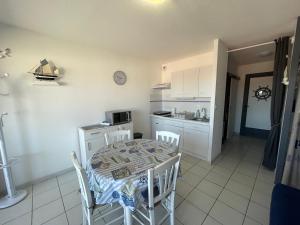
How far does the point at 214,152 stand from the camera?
2.96 meters

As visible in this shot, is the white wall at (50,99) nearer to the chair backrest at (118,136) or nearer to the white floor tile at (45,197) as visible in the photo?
the white floor tile at (45,197)

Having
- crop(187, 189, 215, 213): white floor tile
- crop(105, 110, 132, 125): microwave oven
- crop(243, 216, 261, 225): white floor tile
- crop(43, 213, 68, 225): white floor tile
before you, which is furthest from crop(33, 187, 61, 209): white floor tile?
crop(243, 216, 261, 225): white floor tile

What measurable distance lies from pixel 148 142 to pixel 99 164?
2.64ft

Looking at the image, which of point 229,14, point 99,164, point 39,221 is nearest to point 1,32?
point 99,164

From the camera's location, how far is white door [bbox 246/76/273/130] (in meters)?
4.29

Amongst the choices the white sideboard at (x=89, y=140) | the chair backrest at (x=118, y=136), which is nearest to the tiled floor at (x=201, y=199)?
the white sideboard at (x=89, y=140)

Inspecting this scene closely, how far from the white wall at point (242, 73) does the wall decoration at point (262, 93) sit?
1.34ft

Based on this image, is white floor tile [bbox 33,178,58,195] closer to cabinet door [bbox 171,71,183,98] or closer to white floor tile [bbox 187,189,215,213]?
white floor tile [bbox 187,189,215,213]

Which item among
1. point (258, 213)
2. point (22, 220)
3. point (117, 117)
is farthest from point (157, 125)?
point (22, 220)

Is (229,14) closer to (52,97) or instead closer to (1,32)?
(52,97)

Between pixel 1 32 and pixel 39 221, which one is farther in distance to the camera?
pixel 1 32

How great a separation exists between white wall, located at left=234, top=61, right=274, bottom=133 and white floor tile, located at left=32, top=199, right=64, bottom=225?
5.36 meters

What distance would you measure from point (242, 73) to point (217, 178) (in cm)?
390

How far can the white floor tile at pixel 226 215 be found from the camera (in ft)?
5.18
